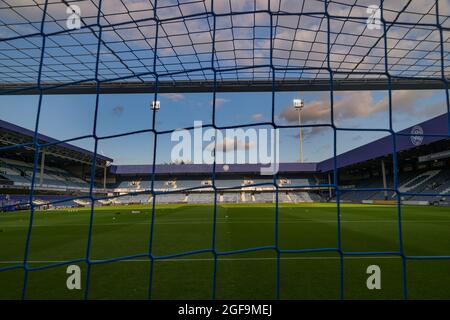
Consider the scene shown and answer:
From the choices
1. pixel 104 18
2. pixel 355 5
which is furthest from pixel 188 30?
pixel 355 5

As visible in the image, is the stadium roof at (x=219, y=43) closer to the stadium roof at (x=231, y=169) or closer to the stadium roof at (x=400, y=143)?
the stadium roof at (x=400, y=143)

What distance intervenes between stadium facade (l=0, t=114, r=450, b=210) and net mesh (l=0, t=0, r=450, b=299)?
Result: 6.33ft

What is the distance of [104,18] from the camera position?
342 centimetres

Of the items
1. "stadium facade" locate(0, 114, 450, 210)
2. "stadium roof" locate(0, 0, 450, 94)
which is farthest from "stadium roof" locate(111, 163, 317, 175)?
"stadium roof" locate(0, 0, 450, 94)

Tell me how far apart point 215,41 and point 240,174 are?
128 feet

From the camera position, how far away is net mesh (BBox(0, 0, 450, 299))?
10.2ft

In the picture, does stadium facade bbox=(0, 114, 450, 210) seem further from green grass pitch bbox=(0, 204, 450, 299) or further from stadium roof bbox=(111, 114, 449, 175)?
green grass pitch bbox=(0, 204, 450, 299)

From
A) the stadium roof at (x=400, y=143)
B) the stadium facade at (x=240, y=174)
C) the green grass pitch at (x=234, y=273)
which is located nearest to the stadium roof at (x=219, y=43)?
the stadium facade at (x=240, y=174)

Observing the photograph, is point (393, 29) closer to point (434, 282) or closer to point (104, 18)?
point (434, 282)

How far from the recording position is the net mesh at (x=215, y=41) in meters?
3.10

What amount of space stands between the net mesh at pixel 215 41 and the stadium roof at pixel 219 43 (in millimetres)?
13

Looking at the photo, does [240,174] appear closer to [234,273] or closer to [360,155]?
[360,155]

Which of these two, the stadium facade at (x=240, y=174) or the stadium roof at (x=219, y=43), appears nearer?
the stadium roof at (x=219, y=43)
